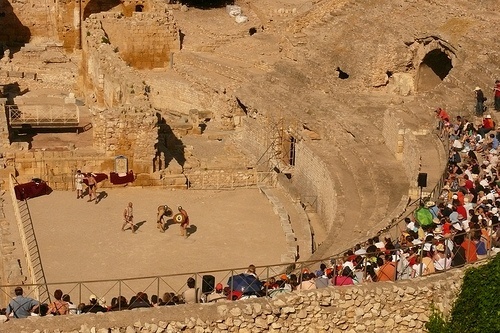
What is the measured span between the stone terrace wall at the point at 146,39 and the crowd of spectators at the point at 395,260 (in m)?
18.8

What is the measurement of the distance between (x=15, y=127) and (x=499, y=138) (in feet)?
49.0

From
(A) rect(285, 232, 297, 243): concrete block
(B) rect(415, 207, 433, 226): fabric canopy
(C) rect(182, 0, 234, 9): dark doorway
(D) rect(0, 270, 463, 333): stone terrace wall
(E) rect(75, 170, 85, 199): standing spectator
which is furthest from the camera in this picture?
(C) rect(182, 0, 234, 9): dark doorway

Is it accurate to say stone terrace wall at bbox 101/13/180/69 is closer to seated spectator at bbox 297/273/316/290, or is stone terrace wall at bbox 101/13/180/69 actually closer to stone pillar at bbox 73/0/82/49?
stone pillar at bbox 73/0/82/49

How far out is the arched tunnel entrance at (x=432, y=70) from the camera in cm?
3619

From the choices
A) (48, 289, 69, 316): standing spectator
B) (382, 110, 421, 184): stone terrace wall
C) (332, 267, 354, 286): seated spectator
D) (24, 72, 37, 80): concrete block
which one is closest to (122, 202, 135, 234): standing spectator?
(382, 110, 421, 184): stone terrace wall

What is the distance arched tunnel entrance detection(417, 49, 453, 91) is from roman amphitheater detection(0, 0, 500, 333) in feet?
0.14

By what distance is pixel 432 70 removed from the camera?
3653cm

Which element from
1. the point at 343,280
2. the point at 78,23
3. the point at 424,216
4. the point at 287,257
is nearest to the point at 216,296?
the point at 343,280

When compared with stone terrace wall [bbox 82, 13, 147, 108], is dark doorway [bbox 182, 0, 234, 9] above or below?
above

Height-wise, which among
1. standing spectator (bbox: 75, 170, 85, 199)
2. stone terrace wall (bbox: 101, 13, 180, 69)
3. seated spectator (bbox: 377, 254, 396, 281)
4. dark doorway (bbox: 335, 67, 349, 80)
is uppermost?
stone terrace wall (bbox: 101, 13, 180, 69)

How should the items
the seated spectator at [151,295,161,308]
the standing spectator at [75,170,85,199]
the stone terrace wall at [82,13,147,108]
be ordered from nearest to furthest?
1. the seated spectator at [151,295,161,308]
2. the standing spectator at [75,170,85,199]
3. the stone terrace wall at [82,13,147,108]

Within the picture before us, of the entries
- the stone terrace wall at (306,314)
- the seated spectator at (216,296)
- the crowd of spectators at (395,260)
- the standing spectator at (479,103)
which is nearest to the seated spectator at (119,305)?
the crowd of spectators at (395,260)

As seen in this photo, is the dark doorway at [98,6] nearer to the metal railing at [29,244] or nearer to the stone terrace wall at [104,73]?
the stone terrace wall at [104,73]

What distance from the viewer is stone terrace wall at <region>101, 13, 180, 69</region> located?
41.0 meters
